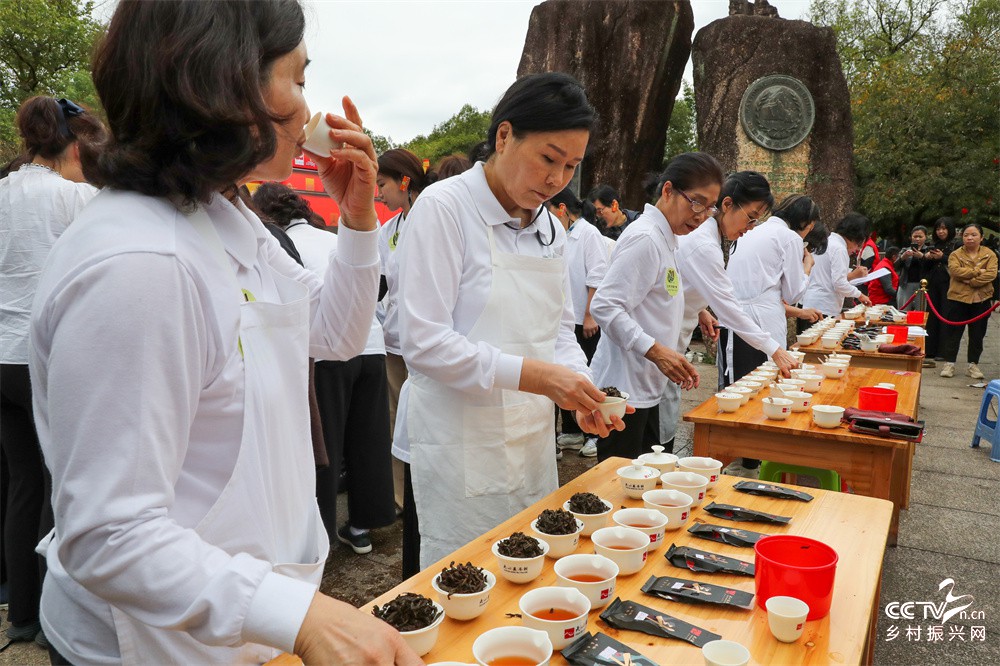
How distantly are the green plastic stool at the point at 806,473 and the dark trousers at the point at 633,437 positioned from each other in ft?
Answer: 1.97

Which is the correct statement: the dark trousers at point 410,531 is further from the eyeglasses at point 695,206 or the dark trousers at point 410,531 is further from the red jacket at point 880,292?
the red jacket at point 880,292

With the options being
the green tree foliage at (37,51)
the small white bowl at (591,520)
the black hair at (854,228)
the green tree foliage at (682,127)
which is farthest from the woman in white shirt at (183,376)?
the green tree foliage at (682,127)

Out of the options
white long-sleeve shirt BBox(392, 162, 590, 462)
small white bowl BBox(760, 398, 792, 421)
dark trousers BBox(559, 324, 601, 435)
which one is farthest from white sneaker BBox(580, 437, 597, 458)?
white long-sleeve shirt BBox(392, 162, 590, 462)

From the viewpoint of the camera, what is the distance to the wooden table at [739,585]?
1.31 m

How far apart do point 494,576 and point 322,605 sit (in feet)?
2.13

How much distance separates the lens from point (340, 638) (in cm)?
89

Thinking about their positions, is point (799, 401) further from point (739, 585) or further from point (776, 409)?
point (739, 585)

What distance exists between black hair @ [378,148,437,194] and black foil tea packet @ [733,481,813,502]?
2.84m

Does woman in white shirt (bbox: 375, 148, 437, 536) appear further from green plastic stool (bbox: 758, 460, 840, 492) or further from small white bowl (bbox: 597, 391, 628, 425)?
small white bowl (bbox: 597, 391, 628, 425)

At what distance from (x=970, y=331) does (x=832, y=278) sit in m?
2.44

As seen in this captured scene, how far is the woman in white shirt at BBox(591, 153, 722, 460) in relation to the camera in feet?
10.8

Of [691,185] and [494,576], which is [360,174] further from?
[691,185]

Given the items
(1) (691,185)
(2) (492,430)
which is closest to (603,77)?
(1) (691,185)

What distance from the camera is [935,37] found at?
1967cm
